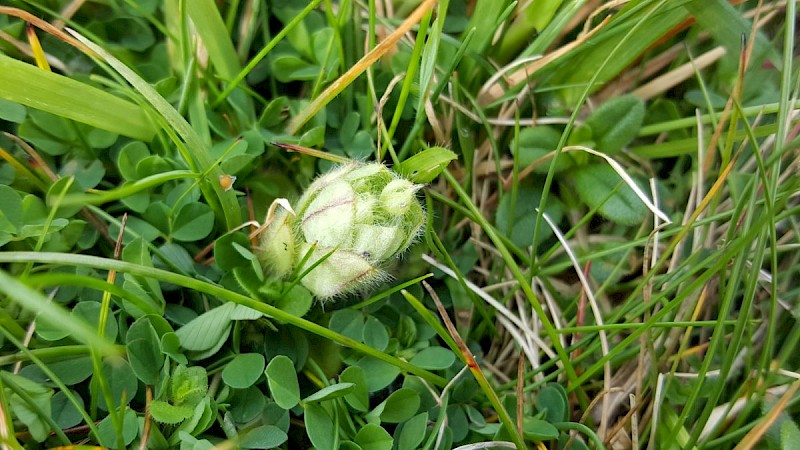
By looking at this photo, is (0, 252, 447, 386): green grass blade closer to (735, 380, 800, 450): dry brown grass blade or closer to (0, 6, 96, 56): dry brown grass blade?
(0, 6, 96, 56): dry brown grass blade

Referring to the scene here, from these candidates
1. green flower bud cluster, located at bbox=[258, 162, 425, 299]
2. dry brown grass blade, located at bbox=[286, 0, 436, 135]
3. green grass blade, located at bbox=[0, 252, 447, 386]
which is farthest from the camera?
dry brown grass blade, located at bbox=[286, 0, 436, 135]

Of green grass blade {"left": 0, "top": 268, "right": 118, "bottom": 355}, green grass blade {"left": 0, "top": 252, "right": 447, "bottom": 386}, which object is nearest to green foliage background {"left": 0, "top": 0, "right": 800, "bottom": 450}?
green grass blade {"left": 0, "top": 252, "right": 447, "bottom": 386}

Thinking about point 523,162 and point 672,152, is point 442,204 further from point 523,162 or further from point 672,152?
point 672,152

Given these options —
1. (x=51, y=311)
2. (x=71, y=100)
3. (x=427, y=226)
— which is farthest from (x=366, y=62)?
(x=51, y=311)

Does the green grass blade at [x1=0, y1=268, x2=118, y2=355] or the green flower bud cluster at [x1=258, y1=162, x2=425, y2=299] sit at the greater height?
the green grass blade at [x1=0, y1=268, x2=118, y2=355]

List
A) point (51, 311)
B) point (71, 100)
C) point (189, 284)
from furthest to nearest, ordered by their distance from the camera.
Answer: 1. point (71, 100)
2. point (189, 284)
3. point (51, 311)

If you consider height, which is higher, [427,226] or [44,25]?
[44,25]

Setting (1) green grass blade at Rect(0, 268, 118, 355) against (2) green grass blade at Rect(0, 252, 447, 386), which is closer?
(1) green grass blade at Rect(0, 268, 118, 355)

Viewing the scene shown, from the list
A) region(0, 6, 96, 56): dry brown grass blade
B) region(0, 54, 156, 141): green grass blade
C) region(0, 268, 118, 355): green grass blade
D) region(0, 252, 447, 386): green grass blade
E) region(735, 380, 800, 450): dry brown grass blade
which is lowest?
region(735, 380, 800, 450): dry brown grass blade

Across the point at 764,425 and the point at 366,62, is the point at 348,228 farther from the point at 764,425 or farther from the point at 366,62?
the point at 764,425
